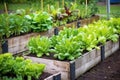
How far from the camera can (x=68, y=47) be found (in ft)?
14.3

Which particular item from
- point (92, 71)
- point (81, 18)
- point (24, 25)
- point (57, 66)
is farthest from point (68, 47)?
point (81, 18)

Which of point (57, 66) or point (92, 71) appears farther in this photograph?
point (92, 71)

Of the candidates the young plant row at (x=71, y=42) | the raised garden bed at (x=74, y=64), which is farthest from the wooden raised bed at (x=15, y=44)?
the raised garden bed at (x=74, y=64)

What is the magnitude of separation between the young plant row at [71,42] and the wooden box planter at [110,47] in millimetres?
100

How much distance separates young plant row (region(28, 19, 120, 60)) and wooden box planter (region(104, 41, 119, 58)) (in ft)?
0.33

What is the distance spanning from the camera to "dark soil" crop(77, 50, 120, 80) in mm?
4461

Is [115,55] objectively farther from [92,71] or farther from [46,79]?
[46,79]

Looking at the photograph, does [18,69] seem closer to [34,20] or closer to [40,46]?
[40,46]

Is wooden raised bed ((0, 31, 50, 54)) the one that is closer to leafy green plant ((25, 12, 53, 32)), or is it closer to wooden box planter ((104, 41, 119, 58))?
leafy green plant ((25, 12, 53, 32))

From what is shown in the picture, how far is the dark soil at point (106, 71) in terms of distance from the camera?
4461 mm

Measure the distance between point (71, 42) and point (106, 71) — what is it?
80 centimetres

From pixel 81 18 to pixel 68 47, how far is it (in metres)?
3.86

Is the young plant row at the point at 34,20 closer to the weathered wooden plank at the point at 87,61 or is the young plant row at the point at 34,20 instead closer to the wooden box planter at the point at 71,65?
the wooden box planter at the point at 71,65

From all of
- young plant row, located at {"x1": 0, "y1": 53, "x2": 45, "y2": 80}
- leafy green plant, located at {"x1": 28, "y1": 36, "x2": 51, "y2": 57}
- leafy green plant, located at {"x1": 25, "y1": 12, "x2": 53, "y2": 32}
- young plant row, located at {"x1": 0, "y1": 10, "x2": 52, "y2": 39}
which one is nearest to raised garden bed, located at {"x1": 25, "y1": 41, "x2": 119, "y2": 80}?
leafy green plant, located at {"x1": 28, "y1": 36, "x2": 51, "y2": 57}
